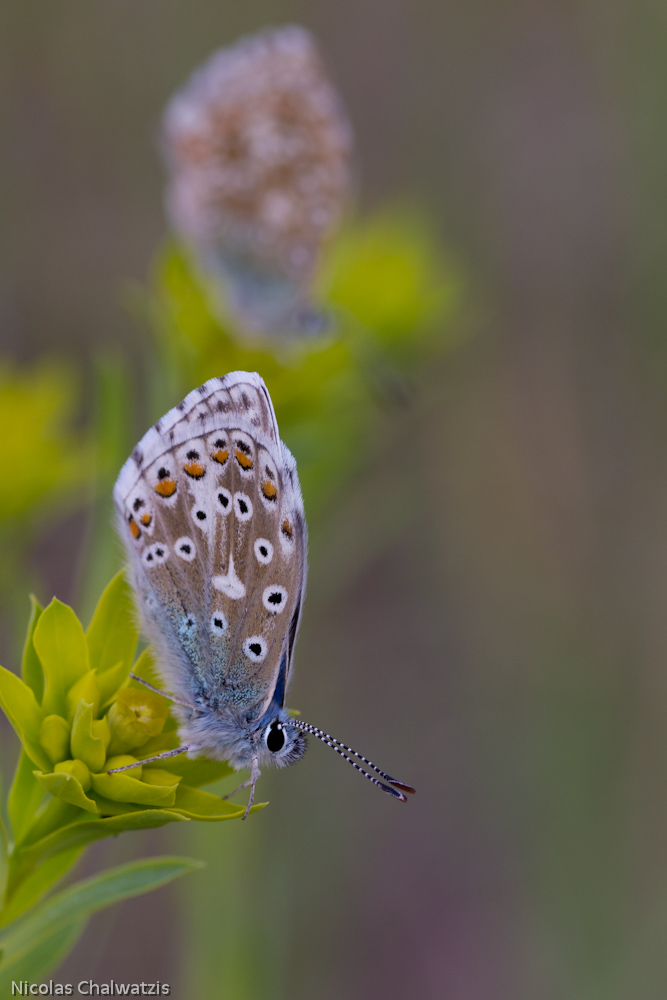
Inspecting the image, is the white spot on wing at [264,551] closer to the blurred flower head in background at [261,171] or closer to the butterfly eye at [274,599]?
the butterfly eye at [274,599]

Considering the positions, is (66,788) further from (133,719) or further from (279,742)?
(279,742)

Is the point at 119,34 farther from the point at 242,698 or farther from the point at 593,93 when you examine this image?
the point at 242,698

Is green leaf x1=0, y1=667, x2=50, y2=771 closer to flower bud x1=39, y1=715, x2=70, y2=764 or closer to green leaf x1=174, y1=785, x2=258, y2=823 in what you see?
flower bud x1=39, y1=715, x2=70, y2=764

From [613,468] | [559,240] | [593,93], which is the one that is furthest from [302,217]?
[593,93]

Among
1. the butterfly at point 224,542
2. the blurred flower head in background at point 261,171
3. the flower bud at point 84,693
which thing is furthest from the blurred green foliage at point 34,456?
the flower bud at point 84,693

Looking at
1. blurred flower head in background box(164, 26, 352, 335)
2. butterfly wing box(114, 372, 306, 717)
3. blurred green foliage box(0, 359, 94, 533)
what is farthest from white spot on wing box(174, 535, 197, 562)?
blurred flower head in background box(164, 26, 352, 335)

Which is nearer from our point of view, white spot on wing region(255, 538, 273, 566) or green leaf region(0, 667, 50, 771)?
green leaf region(0, 667, 50, 771)
